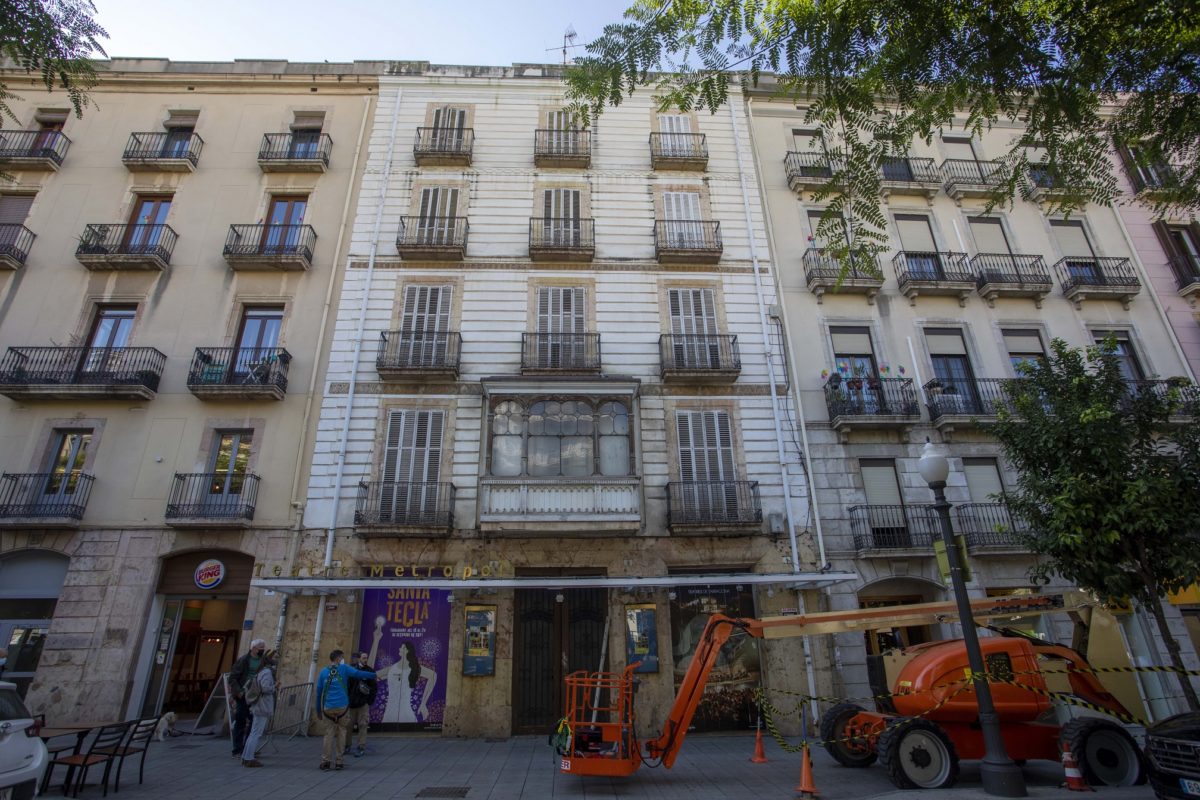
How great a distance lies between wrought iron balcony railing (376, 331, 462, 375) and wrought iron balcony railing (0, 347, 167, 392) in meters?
5.54

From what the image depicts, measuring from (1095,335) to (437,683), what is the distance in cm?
1977

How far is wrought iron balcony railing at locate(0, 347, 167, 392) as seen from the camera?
14.4 metres

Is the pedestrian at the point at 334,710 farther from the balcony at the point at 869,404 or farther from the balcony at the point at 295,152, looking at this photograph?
the balcony at the point at 295,152

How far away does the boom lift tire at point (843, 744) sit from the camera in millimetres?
8867

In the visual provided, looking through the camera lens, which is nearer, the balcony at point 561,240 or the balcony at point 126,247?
the balcony at point 126,247

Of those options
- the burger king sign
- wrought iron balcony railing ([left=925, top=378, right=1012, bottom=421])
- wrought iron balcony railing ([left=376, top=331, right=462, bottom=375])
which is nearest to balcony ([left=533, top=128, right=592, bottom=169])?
wrought iron balcony railing ([left=376, top=331, right=462, bottom=375])

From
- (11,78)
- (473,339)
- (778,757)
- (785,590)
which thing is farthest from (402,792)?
(11,78)

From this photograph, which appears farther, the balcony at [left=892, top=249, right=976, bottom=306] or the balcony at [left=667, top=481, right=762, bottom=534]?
the balcony at [left=892, top=249, right=976, bottom=306]

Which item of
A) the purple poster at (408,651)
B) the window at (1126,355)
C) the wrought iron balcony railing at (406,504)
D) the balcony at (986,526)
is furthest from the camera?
the window at (1126,355)

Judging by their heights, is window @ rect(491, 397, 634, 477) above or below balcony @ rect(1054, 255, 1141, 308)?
below

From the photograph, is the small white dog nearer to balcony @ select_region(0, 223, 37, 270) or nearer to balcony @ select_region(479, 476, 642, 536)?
balcony @ select_region(479, 476, 642, 536)

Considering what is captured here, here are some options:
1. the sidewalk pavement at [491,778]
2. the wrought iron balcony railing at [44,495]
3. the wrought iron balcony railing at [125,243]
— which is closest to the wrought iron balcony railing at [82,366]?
the wrought iron balcony railing at [44,495]

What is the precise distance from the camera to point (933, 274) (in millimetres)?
16969

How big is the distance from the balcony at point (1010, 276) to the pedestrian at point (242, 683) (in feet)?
64.3
